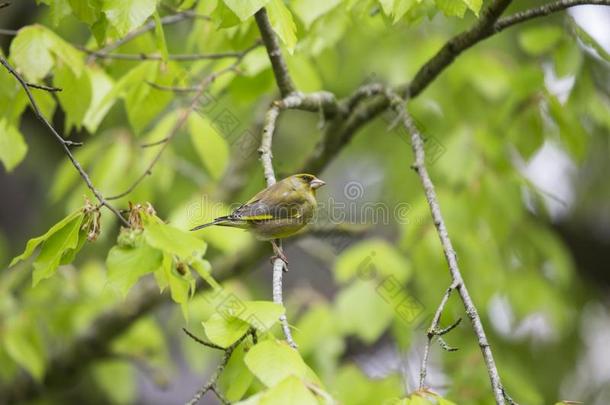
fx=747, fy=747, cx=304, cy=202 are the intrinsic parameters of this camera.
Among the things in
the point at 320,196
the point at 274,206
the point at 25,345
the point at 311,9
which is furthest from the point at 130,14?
the point at 320,196

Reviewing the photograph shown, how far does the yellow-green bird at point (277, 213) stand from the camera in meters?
3.18

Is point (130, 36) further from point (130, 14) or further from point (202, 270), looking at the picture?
point (202, 270)

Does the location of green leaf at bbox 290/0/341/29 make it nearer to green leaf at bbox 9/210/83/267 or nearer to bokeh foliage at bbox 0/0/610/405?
bokeh foliage at bbox 0/0/610/405

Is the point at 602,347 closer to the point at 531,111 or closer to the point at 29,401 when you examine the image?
the point at 531,111

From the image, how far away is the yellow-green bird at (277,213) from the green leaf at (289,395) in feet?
4.70

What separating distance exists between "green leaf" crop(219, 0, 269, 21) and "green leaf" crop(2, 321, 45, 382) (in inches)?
116

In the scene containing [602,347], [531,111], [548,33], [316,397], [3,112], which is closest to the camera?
[316,397]

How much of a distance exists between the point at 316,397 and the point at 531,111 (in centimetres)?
304

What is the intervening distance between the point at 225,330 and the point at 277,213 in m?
1.15

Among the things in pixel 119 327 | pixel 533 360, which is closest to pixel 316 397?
pixel 119 327

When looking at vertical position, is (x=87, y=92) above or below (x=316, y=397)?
above

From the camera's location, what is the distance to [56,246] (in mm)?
2186

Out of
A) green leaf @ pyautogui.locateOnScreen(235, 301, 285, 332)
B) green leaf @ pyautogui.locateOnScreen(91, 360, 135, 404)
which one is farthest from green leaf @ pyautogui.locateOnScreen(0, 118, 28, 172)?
green leaf @ pyautogui.locateOnScreen(91, 360, 135, 404)

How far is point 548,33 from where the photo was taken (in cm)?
395
